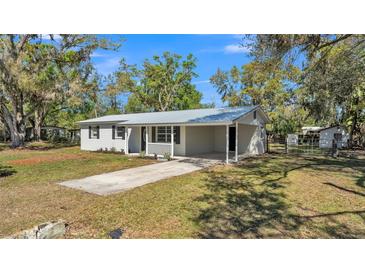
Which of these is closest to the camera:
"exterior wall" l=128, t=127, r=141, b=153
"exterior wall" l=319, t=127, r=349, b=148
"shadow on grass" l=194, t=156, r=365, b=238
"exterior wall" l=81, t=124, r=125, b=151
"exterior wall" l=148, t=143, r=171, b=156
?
"shadow on grass" l=194, t=156, r=365, b=238

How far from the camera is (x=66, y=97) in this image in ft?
69.7

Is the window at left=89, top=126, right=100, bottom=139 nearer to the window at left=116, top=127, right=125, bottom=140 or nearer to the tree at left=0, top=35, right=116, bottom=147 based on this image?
the window at left=116, top=127, right=125, bottom=140

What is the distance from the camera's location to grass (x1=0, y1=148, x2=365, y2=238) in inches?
172

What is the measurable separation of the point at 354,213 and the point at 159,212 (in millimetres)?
4202

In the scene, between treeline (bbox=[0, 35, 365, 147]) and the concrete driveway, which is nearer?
the concrete driveway

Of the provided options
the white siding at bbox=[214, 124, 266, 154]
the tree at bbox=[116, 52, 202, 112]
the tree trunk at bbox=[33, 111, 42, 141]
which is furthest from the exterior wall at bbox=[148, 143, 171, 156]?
the tree trunk at bbox=[33, 111, 42, 141]

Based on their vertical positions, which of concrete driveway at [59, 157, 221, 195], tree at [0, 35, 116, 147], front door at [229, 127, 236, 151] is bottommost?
concrete driveway at [59, 157, 221, 195]

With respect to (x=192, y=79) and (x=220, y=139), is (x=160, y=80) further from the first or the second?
(x=220, y=139)

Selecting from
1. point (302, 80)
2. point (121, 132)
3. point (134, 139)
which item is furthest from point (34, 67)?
point (302, 80)

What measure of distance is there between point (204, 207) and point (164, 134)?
10.3m

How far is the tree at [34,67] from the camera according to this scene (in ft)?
60.7
